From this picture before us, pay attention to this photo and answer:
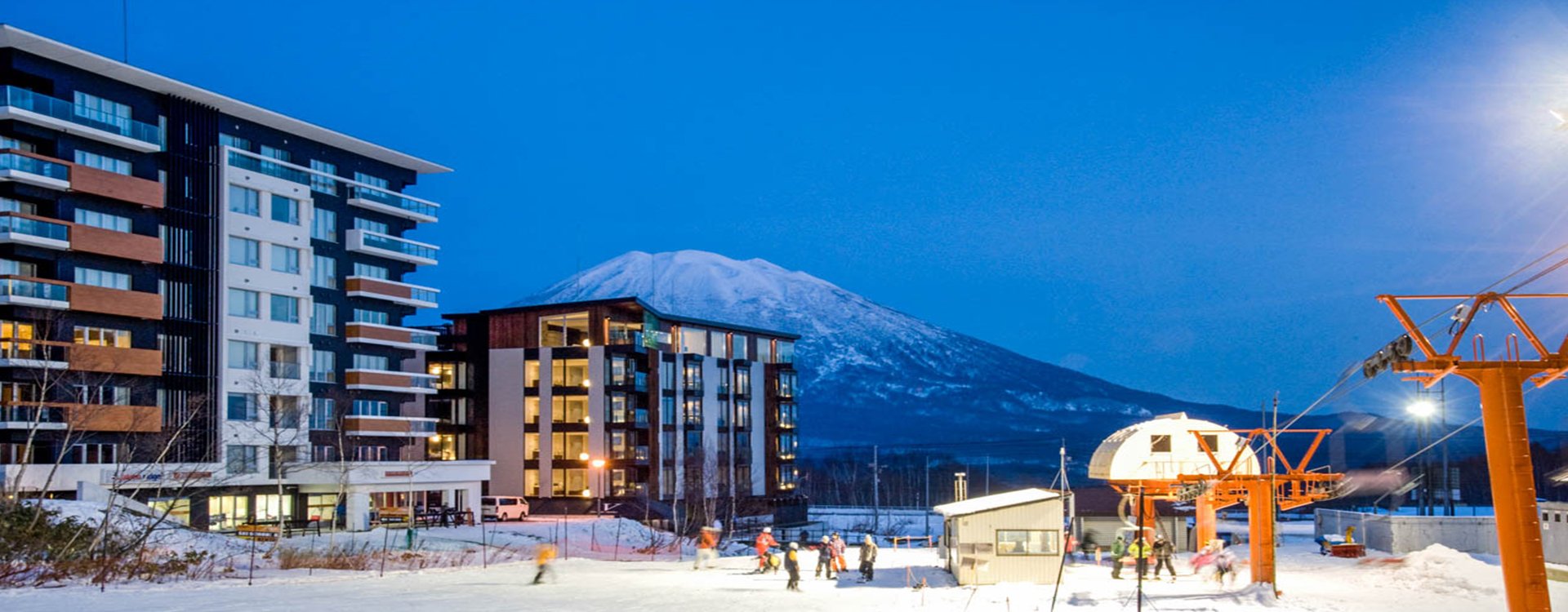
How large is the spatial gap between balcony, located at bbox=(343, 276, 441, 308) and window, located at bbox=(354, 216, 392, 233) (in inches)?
109

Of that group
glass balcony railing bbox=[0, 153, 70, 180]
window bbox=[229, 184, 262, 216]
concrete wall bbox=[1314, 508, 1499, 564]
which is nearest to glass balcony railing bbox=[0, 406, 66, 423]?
glass balcony railing bbox=[0, 153, 70, 180]

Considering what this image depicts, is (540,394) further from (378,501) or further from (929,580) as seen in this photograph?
(929,580)

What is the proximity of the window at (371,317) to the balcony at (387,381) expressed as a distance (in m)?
2.88

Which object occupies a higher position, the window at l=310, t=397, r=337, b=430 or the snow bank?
the window at l=310, t=397, r=337, b=430

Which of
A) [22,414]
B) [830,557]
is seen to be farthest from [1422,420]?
[22,414]

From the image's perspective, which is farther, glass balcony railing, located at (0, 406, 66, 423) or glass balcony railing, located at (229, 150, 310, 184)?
glass balcony railing, located at (229, 150, 310, 184)

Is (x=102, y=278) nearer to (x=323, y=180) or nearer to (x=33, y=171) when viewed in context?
(x=33, y=171)

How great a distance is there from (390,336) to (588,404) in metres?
17.3

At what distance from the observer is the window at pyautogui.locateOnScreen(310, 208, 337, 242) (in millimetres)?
75000

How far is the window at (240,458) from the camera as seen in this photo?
67500 millimetres

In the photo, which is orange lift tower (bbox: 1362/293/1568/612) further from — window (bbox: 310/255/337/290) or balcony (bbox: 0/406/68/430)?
window (bbox: 310/255/337/290)

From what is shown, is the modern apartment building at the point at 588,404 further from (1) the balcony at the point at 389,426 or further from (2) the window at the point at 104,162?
(2) the window at the point at 104,162

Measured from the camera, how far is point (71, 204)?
62.2 meters

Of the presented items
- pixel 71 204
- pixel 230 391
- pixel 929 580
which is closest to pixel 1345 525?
pixel 929 580
